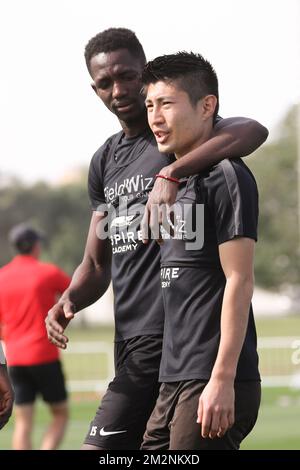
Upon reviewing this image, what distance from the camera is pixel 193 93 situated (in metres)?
5.46

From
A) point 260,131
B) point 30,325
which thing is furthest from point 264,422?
point 260,131

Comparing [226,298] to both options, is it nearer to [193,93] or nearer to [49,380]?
[193,93]

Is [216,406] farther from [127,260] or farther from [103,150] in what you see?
[103,150]

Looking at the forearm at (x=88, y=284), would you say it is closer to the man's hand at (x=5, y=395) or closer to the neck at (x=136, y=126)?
the neck at (x=136, y=126)

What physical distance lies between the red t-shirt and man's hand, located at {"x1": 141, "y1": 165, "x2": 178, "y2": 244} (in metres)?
7.20

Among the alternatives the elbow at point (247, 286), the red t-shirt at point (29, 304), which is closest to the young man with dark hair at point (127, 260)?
the elbow at point (247, 286)

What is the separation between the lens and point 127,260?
6.23 m

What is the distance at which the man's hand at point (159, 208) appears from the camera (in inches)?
209

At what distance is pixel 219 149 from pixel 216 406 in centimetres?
120

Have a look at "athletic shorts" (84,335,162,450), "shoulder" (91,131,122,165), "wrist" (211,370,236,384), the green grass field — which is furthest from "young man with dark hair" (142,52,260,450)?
the green grass field

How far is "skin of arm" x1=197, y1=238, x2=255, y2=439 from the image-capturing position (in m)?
5.00

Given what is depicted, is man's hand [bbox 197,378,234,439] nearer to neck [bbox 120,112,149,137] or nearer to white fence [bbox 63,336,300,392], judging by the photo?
neck [bbox 120,112,149,137]

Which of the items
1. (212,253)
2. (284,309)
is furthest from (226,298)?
(284,309)

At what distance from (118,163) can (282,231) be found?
83589 mm
